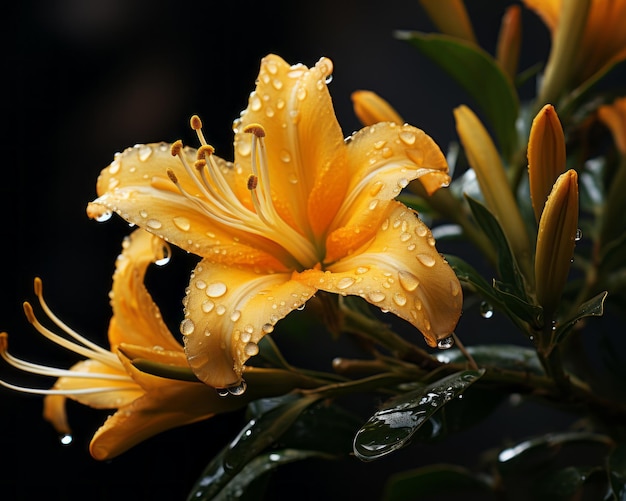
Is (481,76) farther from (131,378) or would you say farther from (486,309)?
(131,378)

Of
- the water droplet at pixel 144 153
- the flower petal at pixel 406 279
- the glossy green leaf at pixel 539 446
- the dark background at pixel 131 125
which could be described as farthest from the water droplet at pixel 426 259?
the dark background at pixel 131 125

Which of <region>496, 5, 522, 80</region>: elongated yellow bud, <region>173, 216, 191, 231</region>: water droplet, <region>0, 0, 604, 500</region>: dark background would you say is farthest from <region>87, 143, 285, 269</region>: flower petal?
<region>0, 0, 604, 500</region>: dark background

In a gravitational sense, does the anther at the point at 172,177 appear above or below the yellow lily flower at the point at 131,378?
above

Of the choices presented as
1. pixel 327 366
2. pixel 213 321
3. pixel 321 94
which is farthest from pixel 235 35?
pixel 213 321

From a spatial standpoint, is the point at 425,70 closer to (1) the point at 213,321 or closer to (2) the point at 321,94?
(2) the point at 321,94

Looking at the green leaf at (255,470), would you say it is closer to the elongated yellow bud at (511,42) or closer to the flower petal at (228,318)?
the flower petal at (228,318)

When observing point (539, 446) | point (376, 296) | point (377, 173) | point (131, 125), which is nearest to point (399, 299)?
point (376, 296)

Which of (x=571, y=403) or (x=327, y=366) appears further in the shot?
(x=327, y=366)
